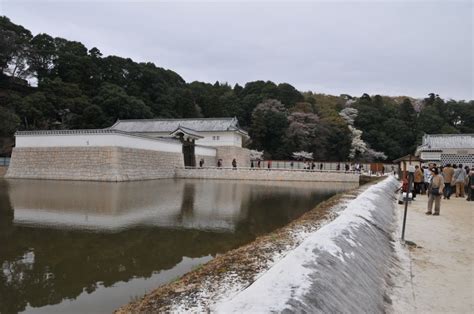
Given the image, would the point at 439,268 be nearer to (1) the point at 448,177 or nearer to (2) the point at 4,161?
(1) the point at 448,177

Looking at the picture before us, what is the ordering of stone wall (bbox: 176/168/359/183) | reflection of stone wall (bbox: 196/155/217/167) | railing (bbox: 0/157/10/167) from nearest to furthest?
railing (bbox: 0/157/10/167) < stone wall (bbox: 176/168/359/183) < reflection of stone wall (bbox: 196/155/217/167)

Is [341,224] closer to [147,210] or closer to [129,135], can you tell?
[147,210]

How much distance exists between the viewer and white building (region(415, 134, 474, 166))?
21156mm

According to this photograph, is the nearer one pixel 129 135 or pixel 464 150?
pixel 464 150

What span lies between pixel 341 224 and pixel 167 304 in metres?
2.58

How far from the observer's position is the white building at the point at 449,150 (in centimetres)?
2116

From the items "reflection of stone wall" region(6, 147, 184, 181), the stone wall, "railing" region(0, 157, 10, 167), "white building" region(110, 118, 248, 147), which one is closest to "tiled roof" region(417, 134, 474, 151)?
the stone wall

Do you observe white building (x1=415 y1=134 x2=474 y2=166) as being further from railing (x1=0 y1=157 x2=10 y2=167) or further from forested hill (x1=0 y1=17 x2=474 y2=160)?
railing (x1=0 y1=157 x2=10 y2=167)

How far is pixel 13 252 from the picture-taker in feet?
18.4

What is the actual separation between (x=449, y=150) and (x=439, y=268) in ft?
65.7

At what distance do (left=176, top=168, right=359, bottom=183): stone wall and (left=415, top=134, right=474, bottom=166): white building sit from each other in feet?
18.0

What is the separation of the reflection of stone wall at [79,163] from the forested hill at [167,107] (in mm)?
4628

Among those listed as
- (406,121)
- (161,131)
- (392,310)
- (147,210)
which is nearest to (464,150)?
(147,210)

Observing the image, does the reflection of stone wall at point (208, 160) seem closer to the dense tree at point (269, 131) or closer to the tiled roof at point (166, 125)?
the tiled roof at point (166, 125)
